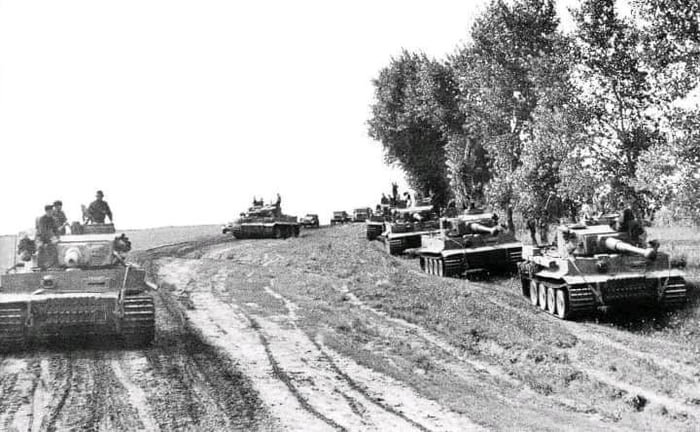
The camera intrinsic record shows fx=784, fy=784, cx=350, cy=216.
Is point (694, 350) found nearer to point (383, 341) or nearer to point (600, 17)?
point (383, 341)

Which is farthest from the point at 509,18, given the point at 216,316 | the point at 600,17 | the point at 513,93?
the point at 216,316

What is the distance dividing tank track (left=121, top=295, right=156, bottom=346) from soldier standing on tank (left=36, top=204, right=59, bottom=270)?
7.47 feet

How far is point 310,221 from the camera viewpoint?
201 ft

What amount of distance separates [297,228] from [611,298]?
31.1m

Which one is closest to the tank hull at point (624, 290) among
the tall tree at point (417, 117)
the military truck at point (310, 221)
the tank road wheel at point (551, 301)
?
the tank road wheel at point (551, 301)

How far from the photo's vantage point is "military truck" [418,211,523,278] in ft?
81.1

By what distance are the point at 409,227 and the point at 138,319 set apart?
20086mm

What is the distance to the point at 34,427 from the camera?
372 inches

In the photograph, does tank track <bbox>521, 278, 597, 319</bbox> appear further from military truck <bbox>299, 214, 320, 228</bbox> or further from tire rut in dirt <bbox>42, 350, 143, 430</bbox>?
military truck <bbox>299, 214, 320, 228</bbox>

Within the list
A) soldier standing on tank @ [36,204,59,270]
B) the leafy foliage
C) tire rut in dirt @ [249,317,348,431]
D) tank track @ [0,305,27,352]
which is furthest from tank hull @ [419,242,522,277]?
tank track @ [0,305,27,352]

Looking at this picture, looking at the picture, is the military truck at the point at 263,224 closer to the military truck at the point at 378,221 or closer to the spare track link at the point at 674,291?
the military truck at the point at 378,221

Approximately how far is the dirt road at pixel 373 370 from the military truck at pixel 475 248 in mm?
3175

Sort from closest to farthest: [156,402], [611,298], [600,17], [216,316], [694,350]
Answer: [156,402], [694,350], [611,298], [216,316], [600,17]

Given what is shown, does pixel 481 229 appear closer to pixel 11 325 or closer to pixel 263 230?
pixel 11 325
